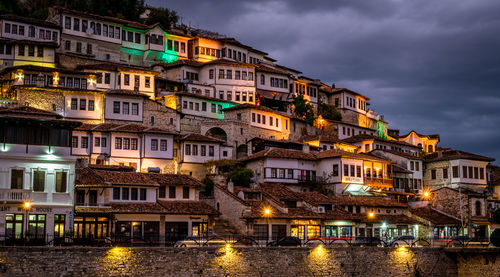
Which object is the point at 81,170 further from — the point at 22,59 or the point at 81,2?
the point at 81,2

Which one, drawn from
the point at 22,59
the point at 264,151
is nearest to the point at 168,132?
the point at 264,151

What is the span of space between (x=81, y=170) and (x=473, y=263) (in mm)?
31094

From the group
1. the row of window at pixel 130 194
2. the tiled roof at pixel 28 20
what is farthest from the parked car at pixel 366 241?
the tiled roof at pixel 28 20

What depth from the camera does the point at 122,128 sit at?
203 ft

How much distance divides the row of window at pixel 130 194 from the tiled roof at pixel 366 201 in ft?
62.7

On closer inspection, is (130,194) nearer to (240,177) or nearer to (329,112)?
(240,177)

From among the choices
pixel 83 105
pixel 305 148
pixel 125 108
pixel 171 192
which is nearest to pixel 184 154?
pixel 125 108

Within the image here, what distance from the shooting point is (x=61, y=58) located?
252 ft

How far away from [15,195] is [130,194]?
38.1 feet

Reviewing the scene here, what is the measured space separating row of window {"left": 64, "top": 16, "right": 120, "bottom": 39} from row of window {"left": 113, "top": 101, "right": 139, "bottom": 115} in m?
A: 18.6

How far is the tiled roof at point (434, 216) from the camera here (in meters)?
64.9

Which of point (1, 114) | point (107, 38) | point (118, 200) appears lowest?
point (118, 200)

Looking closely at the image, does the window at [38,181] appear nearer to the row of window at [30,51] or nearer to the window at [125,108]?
the window at [125,108]

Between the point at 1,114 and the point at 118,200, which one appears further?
the point at 118,200
